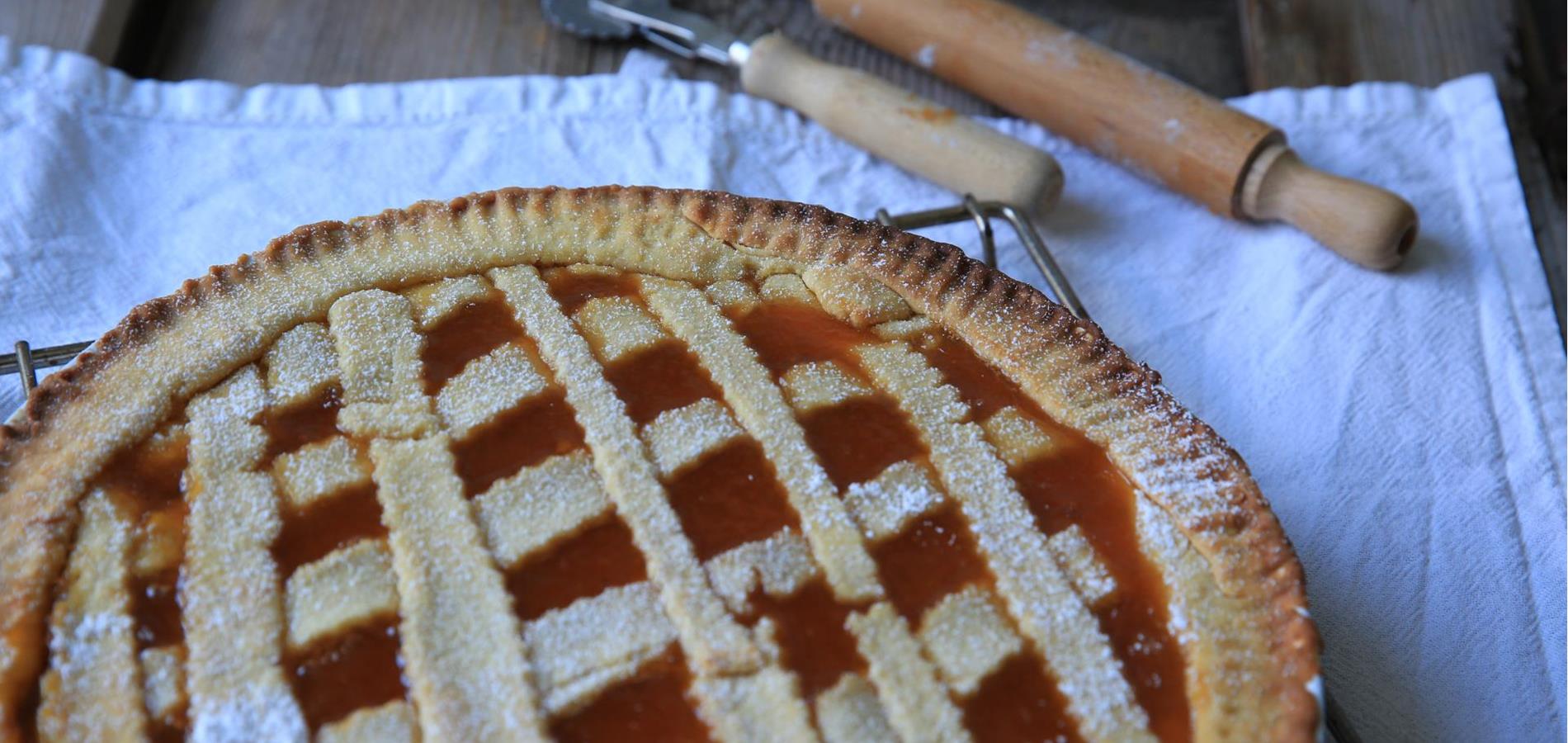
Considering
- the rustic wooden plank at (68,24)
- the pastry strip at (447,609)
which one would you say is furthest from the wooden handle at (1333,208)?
the rustic wooden plank at (68,24)

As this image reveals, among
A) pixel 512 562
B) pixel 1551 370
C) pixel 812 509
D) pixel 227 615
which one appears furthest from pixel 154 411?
pixel 1551 370

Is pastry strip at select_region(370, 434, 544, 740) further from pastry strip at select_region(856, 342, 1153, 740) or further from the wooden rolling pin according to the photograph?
the wooden rolling pin

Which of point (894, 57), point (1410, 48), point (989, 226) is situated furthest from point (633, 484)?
point (1410, 48)

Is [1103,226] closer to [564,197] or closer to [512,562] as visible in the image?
[564,197]

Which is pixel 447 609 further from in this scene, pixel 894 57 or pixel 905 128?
pixel 894 57

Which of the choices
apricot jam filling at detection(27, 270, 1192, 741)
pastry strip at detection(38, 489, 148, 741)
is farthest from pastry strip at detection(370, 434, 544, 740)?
pastry strip at detection(38, 489, 148, 741)

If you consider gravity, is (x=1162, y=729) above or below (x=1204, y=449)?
below
